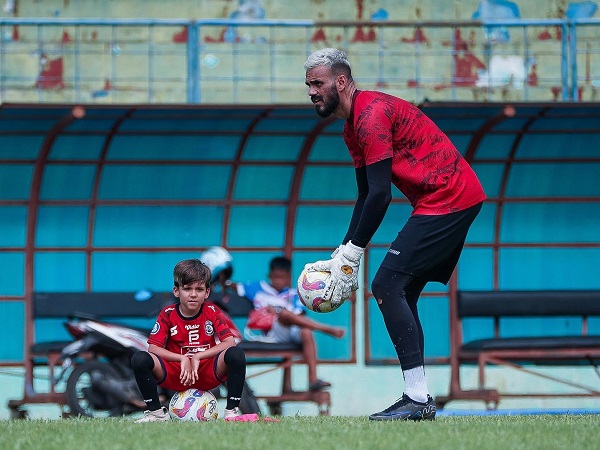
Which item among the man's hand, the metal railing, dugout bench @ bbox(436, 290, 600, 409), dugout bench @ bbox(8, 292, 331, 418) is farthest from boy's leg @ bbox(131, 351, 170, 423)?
Answer: the metal railing

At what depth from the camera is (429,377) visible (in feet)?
41.3

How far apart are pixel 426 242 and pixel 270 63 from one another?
12.4 metres

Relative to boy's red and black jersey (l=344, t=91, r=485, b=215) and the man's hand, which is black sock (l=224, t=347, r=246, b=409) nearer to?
the man's hand

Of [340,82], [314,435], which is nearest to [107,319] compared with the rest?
[340,82]

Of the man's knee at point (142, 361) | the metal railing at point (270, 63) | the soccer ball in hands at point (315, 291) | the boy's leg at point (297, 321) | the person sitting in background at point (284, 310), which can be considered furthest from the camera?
the metal railing at point (270, 63)

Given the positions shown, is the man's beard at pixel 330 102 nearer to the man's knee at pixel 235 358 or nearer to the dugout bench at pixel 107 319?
the man's knee at pixel 235 358

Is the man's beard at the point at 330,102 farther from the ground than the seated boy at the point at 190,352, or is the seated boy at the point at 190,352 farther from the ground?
the man's beard at the point at 330,102

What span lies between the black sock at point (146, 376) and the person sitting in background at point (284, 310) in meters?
3.49

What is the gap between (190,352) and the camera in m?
8.17

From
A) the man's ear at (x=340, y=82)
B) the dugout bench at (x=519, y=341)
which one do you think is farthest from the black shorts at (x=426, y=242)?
the dugout bench at (x=519, y=341)

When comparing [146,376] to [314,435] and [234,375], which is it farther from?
[314,435]

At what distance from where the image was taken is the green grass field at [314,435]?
19.7ft

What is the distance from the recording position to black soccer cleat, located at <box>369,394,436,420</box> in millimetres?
7277

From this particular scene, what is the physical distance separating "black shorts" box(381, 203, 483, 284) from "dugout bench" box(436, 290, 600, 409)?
4.35 metres
